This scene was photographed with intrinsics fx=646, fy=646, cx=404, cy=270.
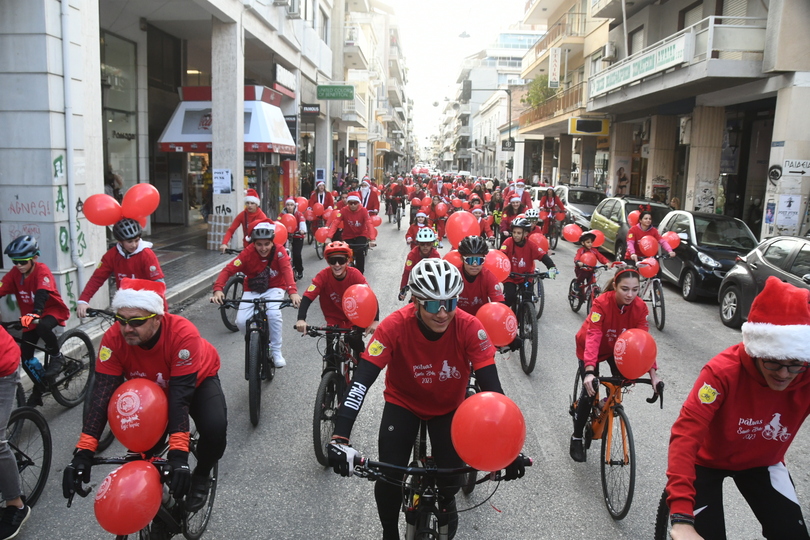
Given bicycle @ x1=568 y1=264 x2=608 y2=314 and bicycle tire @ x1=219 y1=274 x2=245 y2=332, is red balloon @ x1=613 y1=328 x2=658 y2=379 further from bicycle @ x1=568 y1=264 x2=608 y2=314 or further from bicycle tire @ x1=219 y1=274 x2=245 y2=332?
bicycle tire @ x1=219 y1=274 x2=245 y2=332

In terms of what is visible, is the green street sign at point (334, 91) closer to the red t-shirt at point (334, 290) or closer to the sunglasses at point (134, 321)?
the red t-shirt at point (334, 290)

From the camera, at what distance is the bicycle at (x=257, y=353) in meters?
5.83

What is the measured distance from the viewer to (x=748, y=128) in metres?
20.0

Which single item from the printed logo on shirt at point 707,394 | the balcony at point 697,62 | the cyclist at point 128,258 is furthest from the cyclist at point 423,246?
the balcony at point 697,62

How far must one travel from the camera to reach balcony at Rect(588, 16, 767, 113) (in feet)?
51.4

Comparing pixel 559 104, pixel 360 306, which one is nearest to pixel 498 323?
pixel 360 306

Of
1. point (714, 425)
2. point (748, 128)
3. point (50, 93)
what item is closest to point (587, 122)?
point (748, 128)

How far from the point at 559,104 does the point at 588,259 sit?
2198 centimetres

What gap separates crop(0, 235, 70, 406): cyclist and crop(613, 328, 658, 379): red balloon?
4880mm

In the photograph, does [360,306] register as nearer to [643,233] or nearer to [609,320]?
[609,320]

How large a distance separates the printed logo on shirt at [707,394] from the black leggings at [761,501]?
386 mm

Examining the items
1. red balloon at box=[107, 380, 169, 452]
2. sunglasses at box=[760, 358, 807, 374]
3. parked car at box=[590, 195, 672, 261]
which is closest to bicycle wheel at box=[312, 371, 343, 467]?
red balloon at box=[107, 380, 169, 452]

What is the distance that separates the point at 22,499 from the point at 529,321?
559cm

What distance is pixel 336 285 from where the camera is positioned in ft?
19.8
